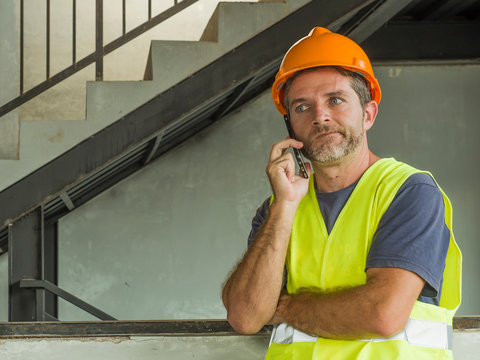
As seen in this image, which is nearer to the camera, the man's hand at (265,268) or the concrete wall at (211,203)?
the man's hand at (265,268)

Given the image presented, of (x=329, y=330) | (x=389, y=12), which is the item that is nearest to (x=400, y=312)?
(x=329, y=330)

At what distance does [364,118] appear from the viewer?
78.5 inches

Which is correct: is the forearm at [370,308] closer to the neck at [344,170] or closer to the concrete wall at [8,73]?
the neck at [344,170]

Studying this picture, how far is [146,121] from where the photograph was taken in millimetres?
4352

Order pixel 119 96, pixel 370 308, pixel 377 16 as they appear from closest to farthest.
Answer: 1. pixel 370 308
2. pixel 119 96
3. pixel 377 16

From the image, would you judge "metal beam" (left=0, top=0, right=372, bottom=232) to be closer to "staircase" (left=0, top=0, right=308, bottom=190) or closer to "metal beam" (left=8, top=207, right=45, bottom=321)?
"staircase" (left=0, top=0, right=308, bottom=190)

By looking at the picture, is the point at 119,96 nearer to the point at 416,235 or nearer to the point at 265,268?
the point at 265,268

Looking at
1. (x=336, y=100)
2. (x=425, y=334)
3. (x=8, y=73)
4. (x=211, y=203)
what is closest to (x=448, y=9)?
(x=211, y=203)

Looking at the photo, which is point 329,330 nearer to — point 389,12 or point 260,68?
point 260,68

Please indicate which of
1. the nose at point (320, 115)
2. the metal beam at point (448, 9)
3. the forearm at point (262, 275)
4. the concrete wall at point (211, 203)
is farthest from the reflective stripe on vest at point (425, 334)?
the metal beam at point (448, 9)

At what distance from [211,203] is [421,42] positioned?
366 cm

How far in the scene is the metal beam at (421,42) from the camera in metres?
8.18

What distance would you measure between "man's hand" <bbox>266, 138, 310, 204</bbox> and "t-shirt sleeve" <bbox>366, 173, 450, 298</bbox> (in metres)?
0.29

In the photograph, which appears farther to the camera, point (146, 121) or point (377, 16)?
point (377, 16)
